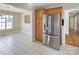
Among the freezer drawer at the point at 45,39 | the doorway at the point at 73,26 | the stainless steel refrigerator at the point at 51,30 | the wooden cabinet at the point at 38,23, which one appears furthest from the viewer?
the wooden cabinet at the point at 38,23

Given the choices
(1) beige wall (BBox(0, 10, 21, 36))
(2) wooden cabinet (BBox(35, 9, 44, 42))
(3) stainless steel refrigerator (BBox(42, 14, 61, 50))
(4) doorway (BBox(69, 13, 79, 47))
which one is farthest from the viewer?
(2) wooden cabinet (BBox(35, 9, 44, 42))

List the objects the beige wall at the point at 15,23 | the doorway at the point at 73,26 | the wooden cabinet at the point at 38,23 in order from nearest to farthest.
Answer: the doorway at the point at 73,26 < the beige wall at the point at 15,23 < the wooden cabinet at the point at 38,23

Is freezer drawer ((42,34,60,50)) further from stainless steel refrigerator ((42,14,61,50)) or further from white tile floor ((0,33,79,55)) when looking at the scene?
white tile floor ((0,33,79,55))

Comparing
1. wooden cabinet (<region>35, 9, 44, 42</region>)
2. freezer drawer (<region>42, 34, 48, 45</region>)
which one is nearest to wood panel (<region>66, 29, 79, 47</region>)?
freezer drawer (<region>42, 34, 48, 45</region>)

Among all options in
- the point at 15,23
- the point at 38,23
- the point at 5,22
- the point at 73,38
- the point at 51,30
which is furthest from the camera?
the point at 38,23

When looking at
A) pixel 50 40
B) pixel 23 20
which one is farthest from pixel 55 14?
pixel 23 20

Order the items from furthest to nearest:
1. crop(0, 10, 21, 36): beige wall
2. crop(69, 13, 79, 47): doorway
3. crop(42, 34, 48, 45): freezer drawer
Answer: crop(42, 34, 48, 45): freezer drawer < crop(0, 10, 21, 36): beige wall < crop(69, 13, 79, 47): doorway

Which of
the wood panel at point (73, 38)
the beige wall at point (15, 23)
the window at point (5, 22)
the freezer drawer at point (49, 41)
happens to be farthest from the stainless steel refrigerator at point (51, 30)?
the window at point (5, 22)

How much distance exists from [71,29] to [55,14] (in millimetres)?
987

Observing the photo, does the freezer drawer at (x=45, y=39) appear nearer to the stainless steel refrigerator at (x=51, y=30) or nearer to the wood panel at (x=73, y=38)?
the stainless steel refrigerator at (x=51, y=30)

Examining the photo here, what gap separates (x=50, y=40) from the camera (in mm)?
2781

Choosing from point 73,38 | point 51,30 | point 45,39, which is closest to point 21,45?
point 45,39

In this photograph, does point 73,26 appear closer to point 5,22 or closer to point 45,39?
point 45,39
